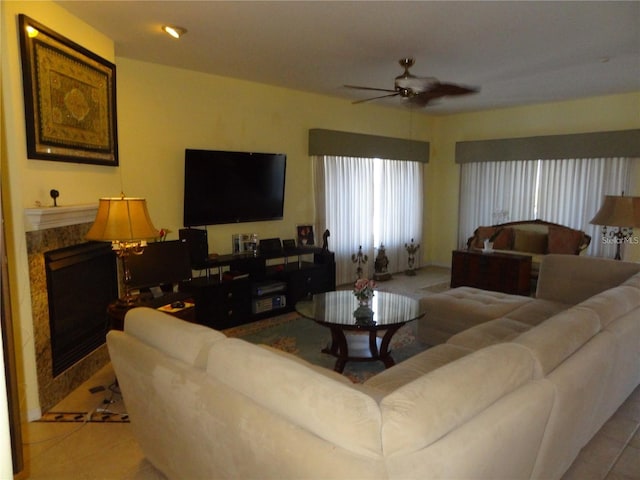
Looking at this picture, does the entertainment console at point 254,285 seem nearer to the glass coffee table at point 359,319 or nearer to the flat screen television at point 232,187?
the flat screen television at point 232,187

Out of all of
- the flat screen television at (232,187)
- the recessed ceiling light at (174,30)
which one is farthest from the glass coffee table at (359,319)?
the recessed ceiling light at (174,30)

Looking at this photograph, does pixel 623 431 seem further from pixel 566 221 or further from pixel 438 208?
pixel 438 208

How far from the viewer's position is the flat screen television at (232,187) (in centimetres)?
454

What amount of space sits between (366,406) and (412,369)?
130 centimetres

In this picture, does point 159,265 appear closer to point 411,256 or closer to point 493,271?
point 493,271

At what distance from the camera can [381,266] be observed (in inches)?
260

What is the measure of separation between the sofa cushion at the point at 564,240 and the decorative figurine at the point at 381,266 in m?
2.28

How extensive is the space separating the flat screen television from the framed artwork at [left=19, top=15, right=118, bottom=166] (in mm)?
1012

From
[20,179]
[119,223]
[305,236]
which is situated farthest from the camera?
[305,236]

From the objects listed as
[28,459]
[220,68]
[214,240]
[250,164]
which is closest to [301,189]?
[250,164]

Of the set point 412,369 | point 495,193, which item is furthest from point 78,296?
point 495,193

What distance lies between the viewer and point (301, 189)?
5.77 m

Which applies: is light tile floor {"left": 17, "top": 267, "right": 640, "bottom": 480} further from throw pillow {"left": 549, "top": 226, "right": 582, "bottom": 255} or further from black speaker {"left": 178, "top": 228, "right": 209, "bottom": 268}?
throw pillow {"left": 549, "top": 226, "right": 582, "bottom": 255}

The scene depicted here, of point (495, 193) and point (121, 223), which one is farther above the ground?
point (495, 193)
